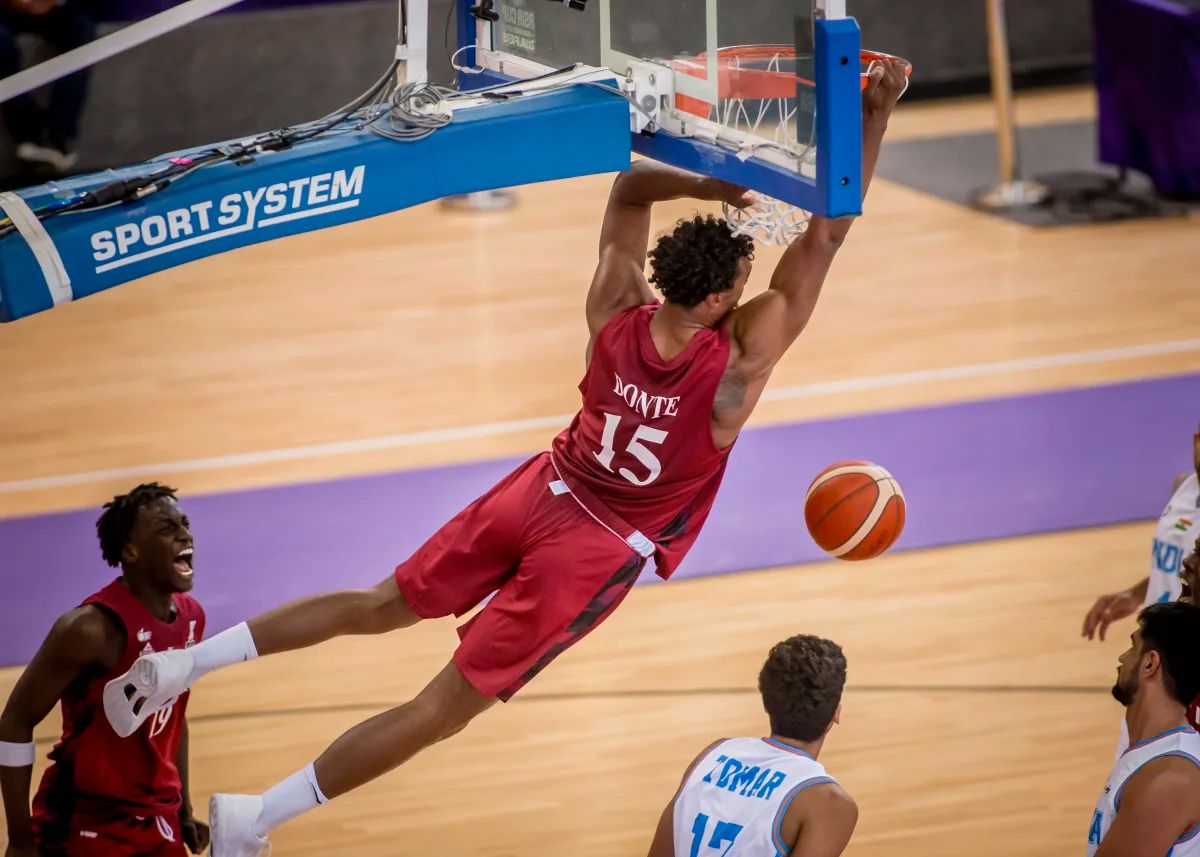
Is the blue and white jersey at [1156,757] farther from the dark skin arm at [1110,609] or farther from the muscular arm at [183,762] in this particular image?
the muscular arm at [183,762]

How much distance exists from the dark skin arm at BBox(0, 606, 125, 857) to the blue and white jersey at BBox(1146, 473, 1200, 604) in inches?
136

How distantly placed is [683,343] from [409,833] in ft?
7.21

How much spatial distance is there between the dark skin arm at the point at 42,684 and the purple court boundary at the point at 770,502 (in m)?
2.79

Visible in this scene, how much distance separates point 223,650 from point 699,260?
188 cm

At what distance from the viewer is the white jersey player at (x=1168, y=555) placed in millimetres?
5898

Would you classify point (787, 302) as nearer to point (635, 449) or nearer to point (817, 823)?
point (635, 449)

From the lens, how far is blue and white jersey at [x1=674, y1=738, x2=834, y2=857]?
440cm

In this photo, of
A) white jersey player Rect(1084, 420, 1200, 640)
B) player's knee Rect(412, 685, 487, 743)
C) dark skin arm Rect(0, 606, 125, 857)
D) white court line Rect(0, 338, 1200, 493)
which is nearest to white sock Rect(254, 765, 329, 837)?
player's knee Rect(412, 685, 487, 743)

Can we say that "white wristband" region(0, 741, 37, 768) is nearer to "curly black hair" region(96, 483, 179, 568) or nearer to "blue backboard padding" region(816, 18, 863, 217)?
"curly black hair" region(96, 483, 179, 568)

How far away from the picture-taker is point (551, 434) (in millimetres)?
9938

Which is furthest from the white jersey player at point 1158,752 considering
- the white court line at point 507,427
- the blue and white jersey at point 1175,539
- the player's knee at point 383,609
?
the white court line at point 507,427

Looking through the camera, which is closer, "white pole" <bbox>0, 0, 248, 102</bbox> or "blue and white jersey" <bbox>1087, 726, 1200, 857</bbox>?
"blue and white jersey" <bbox>1087, 726, 1200, 857</bbox>

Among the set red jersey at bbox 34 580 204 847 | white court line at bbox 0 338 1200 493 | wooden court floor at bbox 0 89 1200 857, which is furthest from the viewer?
white court line at bbox 0 338 1200 493

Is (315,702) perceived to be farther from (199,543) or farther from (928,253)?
(928,253)
